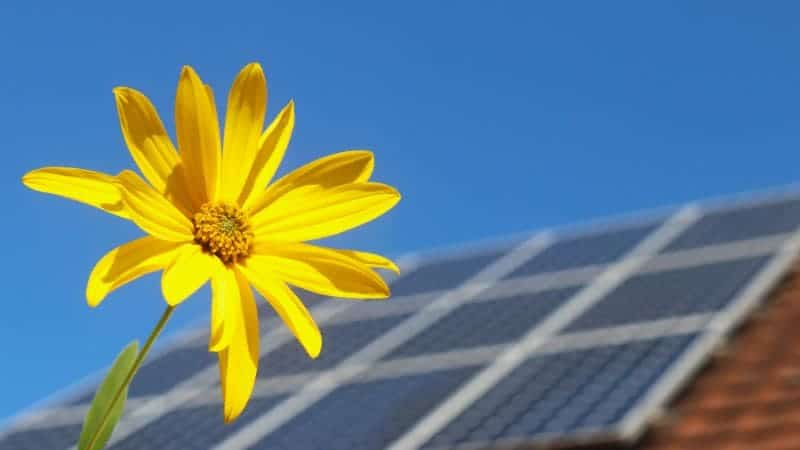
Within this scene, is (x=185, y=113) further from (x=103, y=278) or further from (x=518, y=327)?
(x=518, y=327)

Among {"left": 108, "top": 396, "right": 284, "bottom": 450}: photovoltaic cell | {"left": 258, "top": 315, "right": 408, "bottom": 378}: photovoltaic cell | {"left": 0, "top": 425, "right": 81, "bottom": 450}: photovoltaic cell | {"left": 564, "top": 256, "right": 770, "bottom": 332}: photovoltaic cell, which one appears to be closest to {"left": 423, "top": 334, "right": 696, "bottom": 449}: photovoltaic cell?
{"left": 564, "top": 256, "right": 770, "bottom": 332}: photovoltaic cell

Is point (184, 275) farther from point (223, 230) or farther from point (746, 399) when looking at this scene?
point (746, 399)

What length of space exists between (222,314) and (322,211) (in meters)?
0.12

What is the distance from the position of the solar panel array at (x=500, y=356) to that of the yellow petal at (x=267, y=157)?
5.03 m

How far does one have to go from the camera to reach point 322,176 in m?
0.98

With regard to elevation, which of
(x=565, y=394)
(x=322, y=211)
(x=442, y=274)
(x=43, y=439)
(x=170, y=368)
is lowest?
(x=322, y=211)

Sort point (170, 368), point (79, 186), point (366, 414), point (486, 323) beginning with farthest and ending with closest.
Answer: point (170, 368), point (486, 323), point (366, 414), point (79, 186)

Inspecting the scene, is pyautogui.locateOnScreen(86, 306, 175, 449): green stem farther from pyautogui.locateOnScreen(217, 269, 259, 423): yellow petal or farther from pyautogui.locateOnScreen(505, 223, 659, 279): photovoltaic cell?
pyautogui.locateOnScreen(505, 223, 659, 279): photovoltaic cell

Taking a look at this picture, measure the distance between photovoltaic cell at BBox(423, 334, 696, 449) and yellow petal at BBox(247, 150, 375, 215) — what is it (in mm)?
5097

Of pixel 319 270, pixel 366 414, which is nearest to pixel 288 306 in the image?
pixel 319 270

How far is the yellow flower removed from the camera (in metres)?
0.88

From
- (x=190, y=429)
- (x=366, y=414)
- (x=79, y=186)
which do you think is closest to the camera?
(x=79, y=186)

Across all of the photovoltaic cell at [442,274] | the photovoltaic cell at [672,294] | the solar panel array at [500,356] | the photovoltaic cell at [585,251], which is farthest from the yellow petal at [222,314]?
the photovoltaic cell at [442,274]

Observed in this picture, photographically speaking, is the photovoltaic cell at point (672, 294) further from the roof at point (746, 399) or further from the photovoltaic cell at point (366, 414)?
the photovoltaic cell at point (366, 414)
